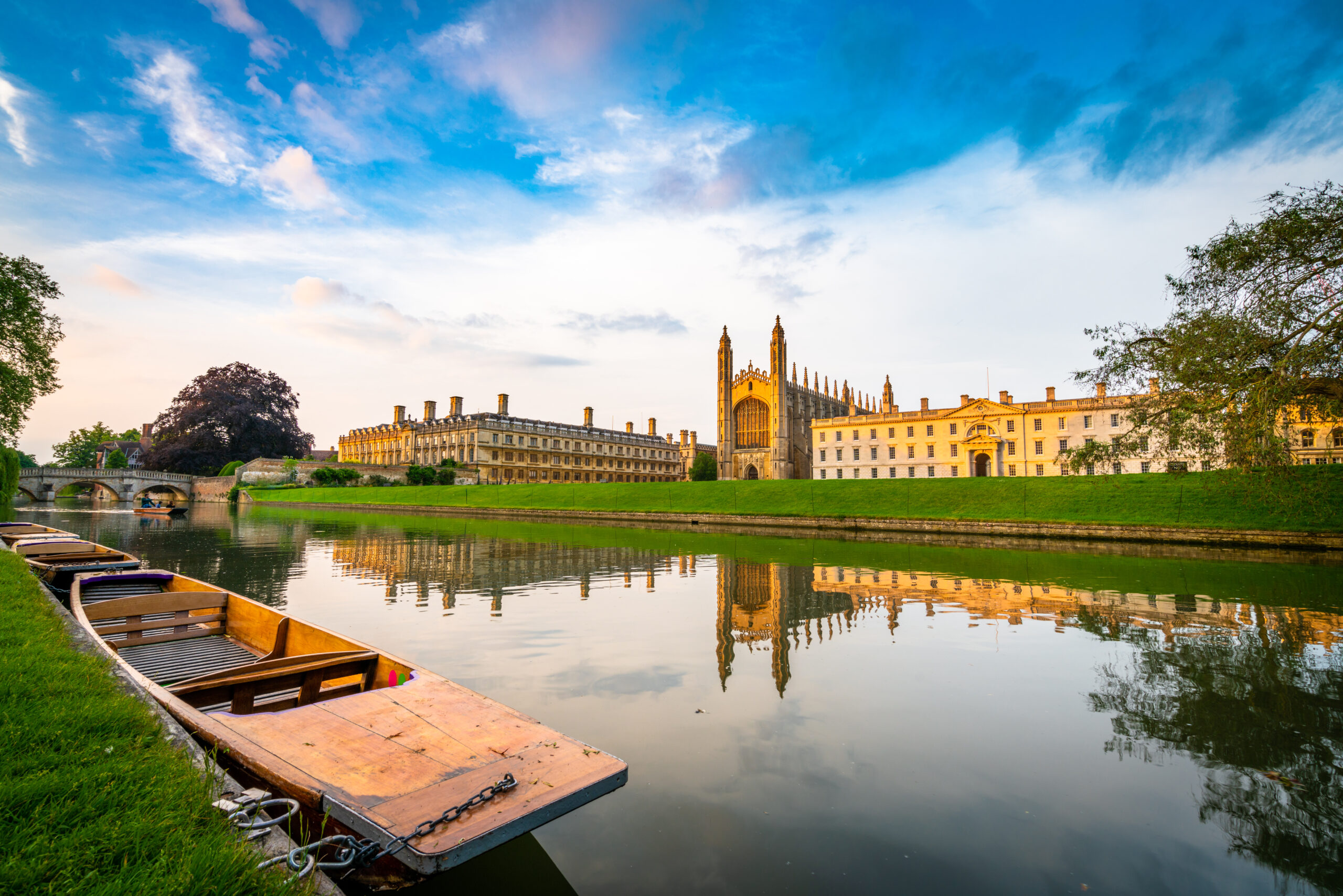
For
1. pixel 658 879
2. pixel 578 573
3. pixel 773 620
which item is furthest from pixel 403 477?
pixel 658 879

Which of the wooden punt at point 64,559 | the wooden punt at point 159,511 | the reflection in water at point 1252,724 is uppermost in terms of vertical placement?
the wooden punt at point 64,559

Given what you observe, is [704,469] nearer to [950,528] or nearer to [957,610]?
[950,528]

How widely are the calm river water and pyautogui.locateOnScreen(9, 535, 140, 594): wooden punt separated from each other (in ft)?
7.62

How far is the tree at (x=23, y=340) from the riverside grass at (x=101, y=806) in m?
34.4

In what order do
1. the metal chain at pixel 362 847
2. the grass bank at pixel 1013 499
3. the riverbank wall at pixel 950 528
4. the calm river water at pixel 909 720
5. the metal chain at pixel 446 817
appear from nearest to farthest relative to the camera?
the metal chain at pixel 362 847
the metal chain at pixel 446 817
the calm river water at pixel 909 720
the grass bank at pixel 1013 499
the riverbank wall at pixel 950 528

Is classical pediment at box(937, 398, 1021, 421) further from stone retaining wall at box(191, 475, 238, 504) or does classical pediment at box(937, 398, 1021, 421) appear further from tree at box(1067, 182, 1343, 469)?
stone retaining wall at box(191, 475, 238, 504)

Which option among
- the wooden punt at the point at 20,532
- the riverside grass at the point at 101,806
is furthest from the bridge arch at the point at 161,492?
the riverside grass at the point at 101,806

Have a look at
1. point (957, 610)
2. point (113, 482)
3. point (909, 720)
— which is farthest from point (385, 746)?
point (113, 482)

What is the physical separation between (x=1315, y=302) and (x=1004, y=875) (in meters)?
18.8

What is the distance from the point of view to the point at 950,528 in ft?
95.6

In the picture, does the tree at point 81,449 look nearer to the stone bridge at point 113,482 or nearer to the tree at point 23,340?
the stone bridge at point 113,482

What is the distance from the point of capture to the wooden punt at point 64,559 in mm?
10883

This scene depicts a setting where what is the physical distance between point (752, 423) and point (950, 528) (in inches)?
1763

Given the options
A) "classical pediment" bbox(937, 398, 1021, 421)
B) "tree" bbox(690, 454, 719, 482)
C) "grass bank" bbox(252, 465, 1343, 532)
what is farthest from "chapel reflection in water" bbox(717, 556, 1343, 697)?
"tree" bbox(690, 454, 719, 482)
